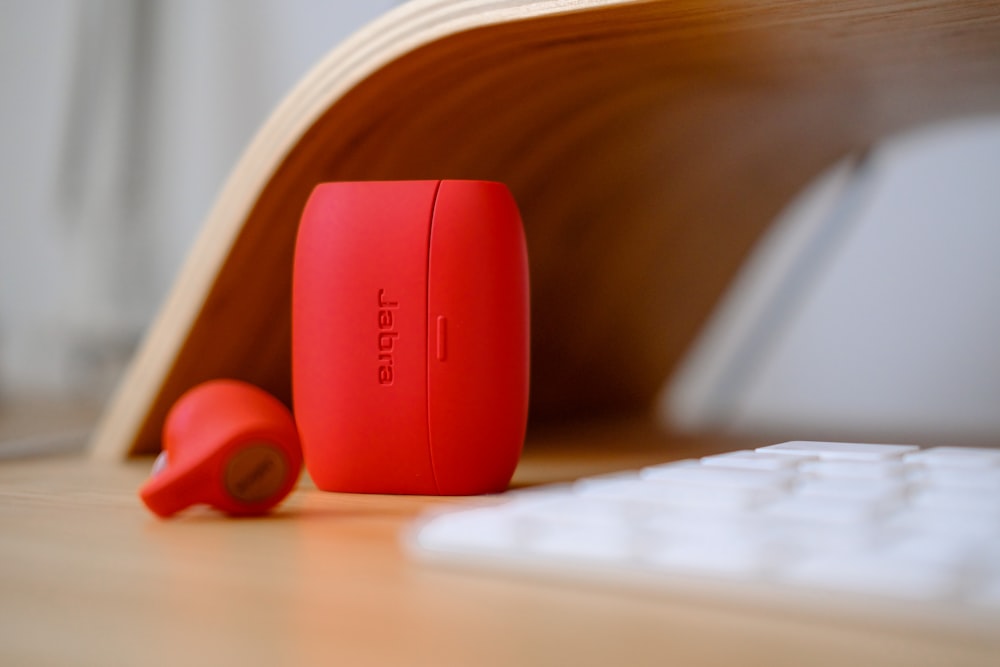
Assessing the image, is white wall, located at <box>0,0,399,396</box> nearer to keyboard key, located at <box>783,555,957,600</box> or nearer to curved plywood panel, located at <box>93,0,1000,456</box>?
curved plywood panel, located at <box>93,0,1000,456</box>

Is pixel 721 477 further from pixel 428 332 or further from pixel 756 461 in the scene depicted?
pixel 428 332

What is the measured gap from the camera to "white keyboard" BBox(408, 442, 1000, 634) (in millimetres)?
278

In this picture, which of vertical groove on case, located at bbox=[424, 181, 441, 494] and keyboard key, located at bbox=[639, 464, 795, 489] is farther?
vertical groove on case, located at bbox=[424, 181, 441, 494]

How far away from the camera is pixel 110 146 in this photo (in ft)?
5.45

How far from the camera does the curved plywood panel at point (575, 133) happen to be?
0.64 m

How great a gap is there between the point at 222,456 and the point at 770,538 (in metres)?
0.27

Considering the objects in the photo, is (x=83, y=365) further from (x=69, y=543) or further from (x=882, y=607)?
(x=882, y=607)

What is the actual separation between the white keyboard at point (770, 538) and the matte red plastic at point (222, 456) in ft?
0.45

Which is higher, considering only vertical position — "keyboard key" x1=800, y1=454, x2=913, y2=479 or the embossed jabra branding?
the embossed jabra branding

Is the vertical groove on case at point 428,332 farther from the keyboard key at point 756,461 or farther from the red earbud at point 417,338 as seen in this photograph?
the keyboard key at point 756,461

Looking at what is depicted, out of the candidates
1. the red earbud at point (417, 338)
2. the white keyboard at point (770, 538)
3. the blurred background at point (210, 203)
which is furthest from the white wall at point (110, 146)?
the white keyboard at point (770, 538)

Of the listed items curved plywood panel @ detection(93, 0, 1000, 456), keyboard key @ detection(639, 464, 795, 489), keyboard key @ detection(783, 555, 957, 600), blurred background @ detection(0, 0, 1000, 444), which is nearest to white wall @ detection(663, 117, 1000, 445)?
blurred background @ detection(0, 0, 1000, 444)

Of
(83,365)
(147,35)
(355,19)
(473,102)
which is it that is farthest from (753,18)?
(83,365)

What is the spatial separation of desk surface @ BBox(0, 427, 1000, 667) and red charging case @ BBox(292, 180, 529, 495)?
0.31ft
